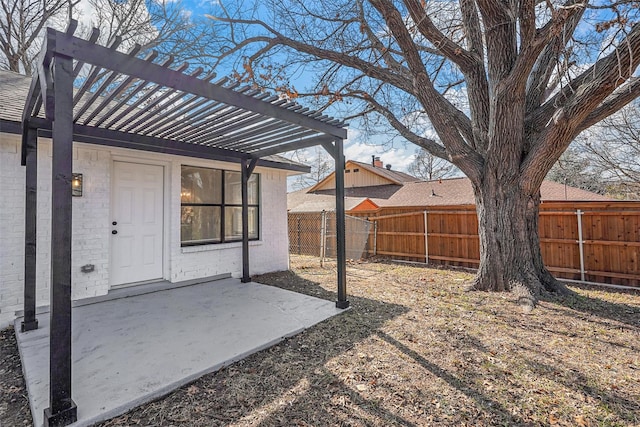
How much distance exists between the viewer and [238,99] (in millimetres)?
3049

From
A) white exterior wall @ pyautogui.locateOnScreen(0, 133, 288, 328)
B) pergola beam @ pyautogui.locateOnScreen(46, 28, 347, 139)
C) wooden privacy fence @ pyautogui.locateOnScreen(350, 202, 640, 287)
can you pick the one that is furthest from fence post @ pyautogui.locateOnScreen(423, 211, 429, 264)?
pergola beam @ pyautogui.locateOnScreen(46, 28, 347, 139)

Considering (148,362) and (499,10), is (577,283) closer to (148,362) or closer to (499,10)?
(499,10)

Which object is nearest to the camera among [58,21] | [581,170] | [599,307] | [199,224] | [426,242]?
[599,307]

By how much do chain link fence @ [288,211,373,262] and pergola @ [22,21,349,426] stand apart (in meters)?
4.27

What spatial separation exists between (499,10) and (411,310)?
4.55 metres

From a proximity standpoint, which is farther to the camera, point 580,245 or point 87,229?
point 580,245

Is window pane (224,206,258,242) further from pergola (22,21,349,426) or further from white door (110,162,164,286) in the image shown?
white door (110,162,164,286)

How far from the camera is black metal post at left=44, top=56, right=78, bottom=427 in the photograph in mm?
2064

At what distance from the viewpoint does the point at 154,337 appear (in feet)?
11.2

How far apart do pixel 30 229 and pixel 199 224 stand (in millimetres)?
2618

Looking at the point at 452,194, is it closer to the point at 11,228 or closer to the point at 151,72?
the point at 151,72

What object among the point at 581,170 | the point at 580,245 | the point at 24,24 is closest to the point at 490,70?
the point at 580,245

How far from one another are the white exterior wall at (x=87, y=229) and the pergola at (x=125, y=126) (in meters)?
0.39

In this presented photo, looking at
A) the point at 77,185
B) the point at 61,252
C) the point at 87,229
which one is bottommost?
the point at 61,252
